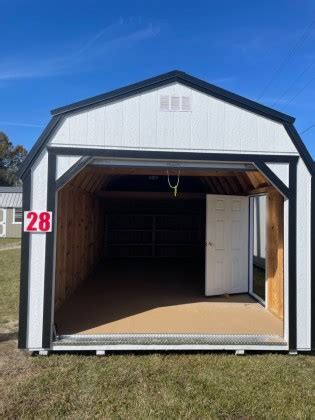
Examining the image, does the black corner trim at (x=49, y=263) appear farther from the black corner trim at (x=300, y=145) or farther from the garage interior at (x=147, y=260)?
the black corner trim at (x=300, y=145)

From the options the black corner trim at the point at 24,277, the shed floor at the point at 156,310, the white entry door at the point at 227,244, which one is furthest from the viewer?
the white entry door at the point at 227,244

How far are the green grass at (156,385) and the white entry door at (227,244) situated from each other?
254cm

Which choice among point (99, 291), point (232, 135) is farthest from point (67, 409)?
point (99, 291)

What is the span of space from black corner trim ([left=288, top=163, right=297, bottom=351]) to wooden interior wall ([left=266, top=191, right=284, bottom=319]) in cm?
89

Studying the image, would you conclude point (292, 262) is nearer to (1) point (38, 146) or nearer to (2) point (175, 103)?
(2) point (175, 103)

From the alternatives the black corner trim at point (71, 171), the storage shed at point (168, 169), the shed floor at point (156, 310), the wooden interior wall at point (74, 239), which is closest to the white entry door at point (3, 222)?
the wooden interior wall at point (74, 239)

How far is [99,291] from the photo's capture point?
22.4 feet

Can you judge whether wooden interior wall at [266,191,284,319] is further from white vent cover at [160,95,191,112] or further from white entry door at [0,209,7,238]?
white entry door at [0,209,7,238]

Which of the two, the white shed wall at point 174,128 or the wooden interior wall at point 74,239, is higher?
the white shed wall at point 174,128

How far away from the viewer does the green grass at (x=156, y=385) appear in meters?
2.90

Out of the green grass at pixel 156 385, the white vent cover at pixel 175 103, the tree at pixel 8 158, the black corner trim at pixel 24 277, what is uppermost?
the tree at pixel 8 158

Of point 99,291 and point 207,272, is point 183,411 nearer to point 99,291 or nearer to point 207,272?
point 207,272

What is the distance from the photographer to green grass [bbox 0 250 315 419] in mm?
2898

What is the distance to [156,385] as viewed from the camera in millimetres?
3322
